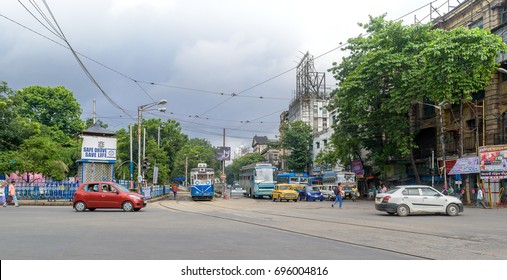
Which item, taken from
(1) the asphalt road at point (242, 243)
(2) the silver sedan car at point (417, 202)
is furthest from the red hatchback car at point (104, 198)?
(2) the silver sedan car at point (417, 202)

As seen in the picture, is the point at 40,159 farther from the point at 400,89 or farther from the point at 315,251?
the point at 315,251

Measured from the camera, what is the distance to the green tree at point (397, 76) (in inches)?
1282

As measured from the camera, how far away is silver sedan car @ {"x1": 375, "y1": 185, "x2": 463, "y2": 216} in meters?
23.0

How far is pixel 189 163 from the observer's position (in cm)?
8781

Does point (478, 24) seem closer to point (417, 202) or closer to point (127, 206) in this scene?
point (417, 202)

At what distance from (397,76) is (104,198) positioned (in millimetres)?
26115

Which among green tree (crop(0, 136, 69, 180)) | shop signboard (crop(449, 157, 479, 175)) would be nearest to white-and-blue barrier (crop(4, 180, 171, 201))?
green tree (crop(0, 136, 69, 180))

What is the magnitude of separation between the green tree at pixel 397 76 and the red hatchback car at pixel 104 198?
22.8m

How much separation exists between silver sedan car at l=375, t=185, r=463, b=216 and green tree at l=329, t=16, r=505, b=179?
1259 cm

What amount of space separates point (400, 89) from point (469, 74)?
588 centimetres

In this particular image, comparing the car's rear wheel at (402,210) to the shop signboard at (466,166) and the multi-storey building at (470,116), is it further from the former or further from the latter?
the shop signboard at (466,166)

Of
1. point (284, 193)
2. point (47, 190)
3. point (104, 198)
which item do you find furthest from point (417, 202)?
point (47, 190)

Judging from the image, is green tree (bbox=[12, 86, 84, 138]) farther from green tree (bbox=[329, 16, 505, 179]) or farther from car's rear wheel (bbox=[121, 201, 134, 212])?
car's rear wheel (bbox=[121, 201, 134, 212])

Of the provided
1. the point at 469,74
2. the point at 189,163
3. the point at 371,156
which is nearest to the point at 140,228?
the point at 469,74
